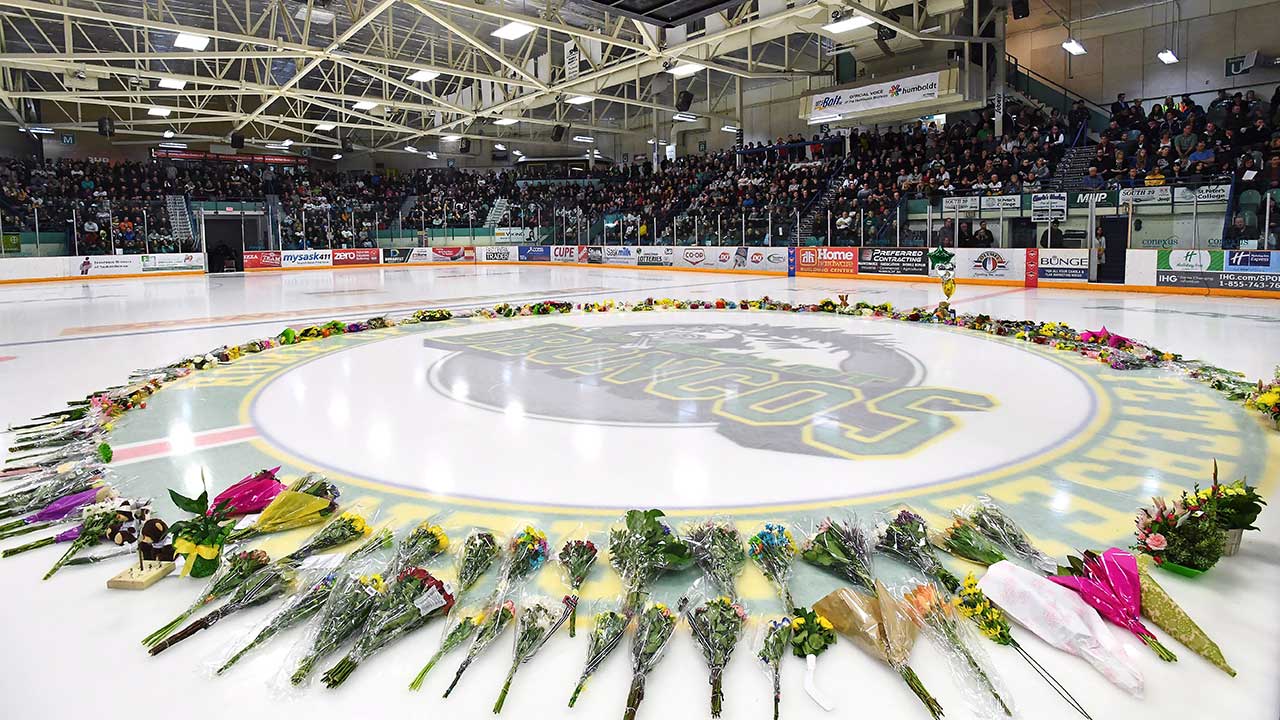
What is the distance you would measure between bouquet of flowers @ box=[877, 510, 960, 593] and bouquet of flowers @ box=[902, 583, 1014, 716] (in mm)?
146

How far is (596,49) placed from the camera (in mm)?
25312

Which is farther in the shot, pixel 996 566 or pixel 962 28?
pixel 962 28

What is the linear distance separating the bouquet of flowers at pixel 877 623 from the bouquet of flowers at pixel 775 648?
23 cm

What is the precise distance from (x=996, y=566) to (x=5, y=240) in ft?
123

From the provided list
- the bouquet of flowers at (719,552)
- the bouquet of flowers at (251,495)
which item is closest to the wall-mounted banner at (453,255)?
the bouquet of flowers at (251,495)

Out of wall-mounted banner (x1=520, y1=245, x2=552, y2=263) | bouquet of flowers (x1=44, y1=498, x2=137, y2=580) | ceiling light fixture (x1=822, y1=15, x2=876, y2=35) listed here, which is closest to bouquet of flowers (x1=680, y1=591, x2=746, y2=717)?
bouquet of flowers (x1=44, y1=498, x2=137, y2=580)

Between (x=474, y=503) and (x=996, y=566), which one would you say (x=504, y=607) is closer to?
(x=474, y=503)

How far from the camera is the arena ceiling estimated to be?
809 inches

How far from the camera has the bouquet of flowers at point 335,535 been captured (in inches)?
158

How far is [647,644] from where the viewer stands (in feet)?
10.2

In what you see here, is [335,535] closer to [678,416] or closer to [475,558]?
[475,558]

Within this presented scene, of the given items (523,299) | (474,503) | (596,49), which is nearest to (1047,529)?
(474,503)

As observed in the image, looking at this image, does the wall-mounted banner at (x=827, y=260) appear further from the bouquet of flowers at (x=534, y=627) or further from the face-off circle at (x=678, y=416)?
the bouquet of flowers at (x=534, y=627)

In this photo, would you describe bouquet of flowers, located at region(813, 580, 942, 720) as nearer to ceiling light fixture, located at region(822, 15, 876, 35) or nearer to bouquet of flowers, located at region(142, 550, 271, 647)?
bouquet of flowers, located at region(142, 550, 271, 647)
